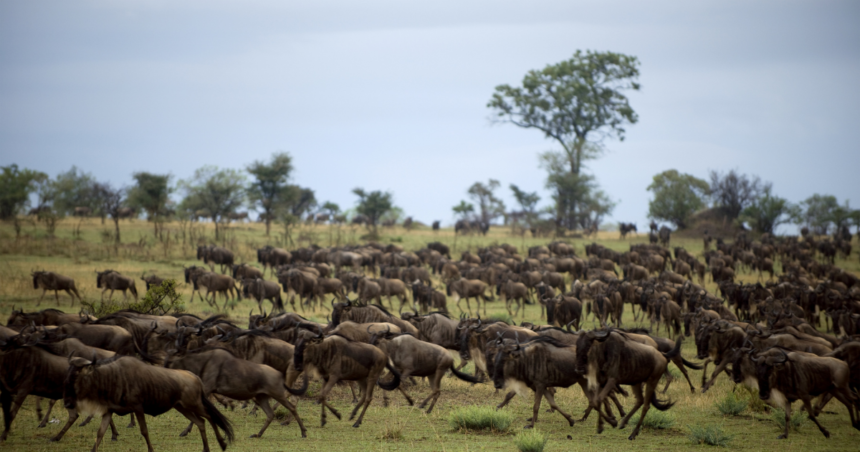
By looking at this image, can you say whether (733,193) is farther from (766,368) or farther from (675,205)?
(766,368)

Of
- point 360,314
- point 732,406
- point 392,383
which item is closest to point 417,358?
point 392,383

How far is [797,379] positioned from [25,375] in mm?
9718

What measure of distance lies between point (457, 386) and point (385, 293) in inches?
408

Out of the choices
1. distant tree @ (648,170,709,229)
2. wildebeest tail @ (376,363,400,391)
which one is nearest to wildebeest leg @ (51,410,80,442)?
wildebeest tail @ (376,363,400,391)

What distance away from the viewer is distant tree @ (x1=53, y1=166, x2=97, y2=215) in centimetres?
6178

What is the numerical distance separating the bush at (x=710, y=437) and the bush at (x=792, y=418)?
150cm

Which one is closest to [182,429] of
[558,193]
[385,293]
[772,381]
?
[772,381]

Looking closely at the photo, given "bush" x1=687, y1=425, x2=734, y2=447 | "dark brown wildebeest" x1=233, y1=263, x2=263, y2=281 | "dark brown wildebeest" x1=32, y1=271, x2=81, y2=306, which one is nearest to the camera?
"bush" x1=687, y1=425, x2=734, y2=447

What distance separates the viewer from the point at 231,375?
792 centimetres

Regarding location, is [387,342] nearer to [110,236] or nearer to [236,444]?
[236,444]

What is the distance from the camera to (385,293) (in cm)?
2206

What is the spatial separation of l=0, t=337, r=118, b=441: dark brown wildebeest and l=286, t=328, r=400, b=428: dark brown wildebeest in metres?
2.41

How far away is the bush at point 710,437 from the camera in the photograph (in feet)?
27.3

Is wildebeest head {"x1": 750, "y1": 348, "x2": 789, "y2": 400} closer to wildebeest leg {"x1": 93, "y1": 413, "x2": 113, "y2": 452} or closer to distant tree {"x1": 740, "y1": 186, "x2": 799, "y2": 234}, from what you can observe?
wildebeest leg {"x1": 93, "y1": 413, "x2": 113, "y2": 452}
